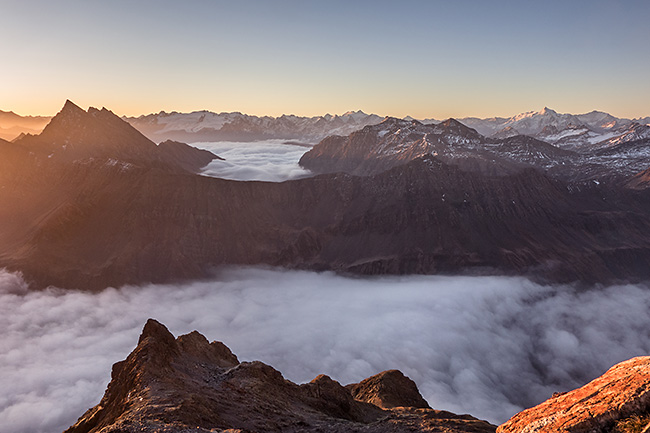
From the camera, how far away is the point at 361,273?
649ft

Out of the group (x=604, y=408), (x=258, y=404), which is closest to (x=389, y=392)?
(x=258, y=404)

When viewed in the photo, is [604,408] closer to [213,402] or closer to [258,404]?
[258,404]

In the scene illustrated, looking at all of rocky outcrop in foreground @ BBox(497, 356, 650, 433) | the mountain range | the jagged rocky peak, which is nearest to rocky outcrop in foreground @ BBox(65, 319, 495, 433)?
the mountain range

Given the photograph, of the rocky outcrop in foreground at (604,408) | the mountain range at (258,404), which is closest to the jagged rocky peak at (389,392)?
the mountain range at (258,404)

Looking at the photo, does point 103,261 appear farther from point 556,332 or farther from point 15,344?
point 556,332

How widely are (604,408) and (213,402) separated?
1326 inches

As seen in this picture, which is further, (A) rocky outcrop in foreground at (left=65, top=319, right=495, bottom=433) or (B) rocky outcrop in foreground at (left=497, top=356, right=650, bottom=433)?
(A) rocky outcrop in foreground at (left=65, top=319, right=495, bottom=433)

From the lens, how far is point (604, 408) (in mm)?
23281

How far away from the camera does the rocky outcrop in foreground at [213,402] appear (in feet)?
107

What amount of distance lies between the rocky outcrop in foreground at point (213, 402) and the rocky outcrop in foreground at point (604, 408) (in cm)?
1433

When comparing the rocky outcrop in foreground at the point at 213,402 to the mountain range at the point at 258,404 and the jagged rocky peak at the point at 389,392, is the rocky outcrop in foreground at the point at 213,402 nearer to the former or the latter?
the mountain range at the point at 258,404

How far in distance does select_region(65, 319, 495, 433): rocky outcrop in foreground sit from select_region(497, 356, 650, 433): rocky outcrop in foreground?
1433cm

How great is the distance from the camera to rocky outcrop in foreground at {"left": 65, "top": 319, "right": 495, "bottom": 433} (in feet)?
107

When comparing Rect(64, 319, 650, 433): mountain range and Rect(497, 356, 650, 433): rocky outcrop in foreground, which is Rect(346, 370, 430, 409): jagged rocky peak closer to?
Rect(64, 319, 650, 433): mountain range
